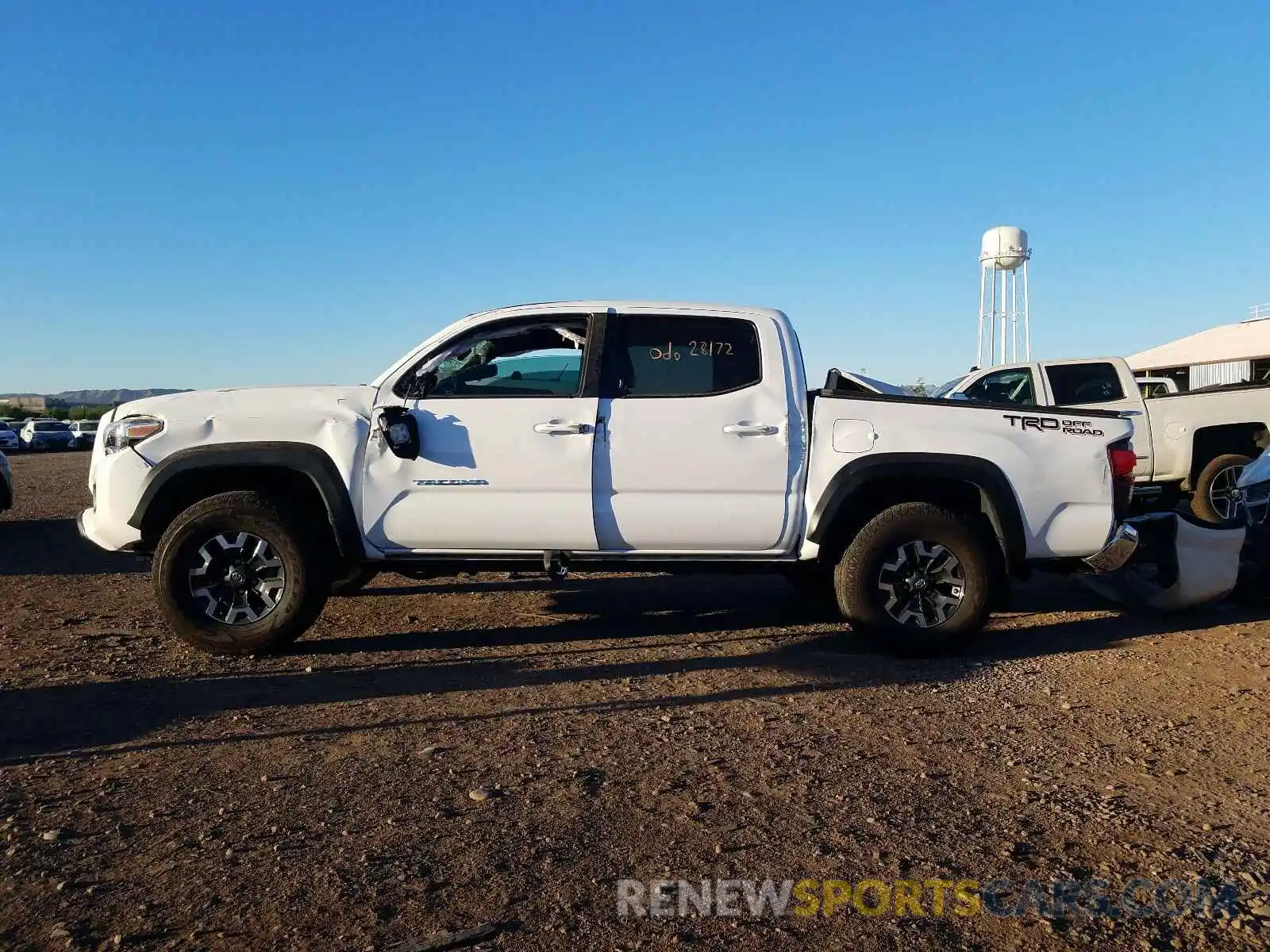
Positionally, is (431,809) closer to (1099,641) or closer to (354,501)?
(354,501)

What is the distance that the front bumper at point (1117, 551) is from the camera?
217 inches

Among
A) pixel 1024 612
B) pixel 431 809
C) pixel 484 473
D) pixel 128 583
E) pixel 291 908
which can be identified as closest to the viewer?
pixel 291 908

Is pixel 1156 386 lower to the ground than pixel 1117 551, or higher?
higher

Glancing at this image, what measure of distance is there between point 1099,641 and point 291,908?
16.4 ft

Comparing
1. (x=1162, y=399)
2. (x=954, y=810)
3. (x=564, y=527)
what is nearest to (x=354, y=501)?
(x=564, y=527)

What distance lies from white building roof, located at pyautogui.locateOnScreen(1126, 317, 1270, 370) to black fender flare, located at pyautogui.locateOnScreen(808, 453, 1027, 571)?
97.4ft

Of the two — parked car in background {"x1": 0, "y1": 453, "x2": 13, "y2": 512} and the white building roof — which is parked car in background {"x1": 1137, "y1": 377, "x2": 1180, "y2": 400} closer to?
parked car in background {"x1": 0, "y1": 453, "x2": 13, "y2": 512}

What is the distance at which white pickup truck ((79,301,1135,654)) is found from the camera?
5395 millimetres

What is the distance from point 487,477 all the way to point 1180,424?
8038 millimetres

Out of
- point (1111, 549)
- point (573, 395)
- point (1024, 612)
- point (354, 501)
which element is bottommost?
point (1024, 612)

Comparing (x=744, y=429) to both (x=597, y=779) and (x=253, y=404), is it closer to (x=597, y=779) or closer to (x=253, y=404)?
(x=597, y=779)

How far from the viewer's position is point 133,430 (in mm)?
5422

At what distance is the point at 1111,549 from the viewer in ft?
18.1

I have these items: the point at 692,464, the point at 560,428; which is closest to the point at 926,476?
the point at 692,464
